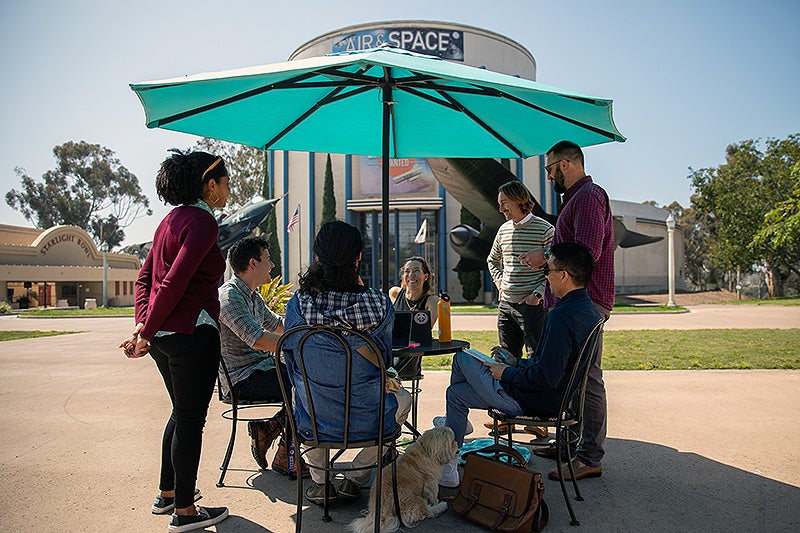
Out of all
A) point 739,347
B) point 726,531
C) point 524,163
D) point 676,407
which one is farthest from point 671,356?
point 524,163

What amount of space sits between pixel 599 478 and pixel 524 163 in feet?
96.8

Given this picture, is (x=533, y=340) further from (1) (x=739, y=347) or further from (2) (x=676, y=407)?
(1) (x=739, y=347)

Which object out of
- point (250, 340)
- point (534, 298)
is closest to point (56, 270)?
point (250, 340)

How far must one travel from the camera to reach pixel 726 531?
286 cm

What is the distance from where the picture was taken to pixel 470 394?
3.43 meters

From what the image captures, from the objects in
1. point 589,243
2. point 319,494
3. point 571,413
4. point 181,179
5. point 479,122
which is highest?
point 479,122

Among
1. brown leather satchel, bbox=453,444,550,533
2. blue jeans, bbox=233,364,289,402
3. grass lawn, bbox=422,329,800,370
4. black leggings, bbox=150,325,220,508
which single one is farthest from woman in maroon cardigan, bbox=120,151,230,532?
grass lawn, bbox=422,329,800,370

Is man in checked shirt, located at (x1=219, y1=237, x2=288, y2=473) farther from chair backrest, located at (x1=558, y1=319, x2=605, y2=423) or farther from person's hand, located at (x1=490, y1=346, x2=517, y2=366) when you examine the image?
chair backrest, located at (x1=558, y1=319, x2=605, y2=423)

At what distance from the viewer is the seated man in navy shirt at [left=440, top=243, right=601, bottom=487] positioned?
312cm

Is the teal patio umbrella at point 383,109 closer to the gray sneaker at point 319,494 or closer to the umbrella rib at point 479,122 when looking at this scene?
the umbrella rib at point 479,122

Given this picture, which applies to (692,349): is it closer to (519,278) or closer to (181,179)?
(519,278)

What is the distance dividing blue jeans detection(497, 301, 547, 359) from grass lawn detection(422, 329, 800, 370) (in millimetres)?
3462

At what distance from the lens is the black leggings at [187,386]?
2814mm

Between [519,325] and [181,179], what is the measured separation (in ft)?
8.78
